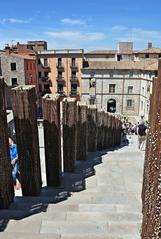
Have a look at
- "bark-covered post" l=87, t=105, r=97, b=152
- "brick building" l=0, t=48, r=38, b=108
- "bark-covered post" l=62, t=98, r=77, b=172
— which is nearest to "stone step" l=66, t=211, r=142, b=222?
"bark-covered post" l=62, t=98, r=77, b=172

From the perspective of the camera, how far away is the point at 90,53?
42.5 m

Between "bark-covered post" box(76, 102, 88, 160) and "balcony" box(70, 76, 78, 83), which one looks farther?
"balcony" box(70, 76, 78, 83)

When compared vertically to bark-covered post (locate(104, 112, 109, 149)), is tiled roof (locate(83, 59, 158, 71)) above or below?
above

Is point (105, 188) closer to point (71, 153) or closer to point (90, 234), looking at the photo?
point (71, 153)

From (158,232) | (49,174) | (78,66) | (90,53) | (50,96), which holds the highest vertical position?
(90,53)

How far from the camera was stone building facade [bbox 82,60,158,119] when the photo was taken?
3250 cm

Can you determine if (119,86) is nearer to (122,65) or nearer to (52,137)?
(122,65)

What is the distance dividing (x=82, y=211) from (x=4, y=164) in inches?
84.8

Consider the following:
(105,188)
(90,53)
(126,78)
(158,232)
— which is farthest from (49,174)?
(90,53)

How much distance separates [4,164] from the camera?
5.39 metres

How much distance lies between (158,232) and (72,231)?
2.41 meters

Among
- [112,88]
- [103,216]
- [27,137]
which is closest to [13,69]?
[112,88]

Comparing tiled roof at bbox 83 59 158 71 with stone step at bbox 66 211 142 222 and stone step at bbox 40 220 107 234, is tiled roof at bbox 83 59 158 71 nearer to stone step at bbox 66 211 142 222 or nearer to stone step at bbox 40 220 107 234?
stone step at bbox 66 211 142 222

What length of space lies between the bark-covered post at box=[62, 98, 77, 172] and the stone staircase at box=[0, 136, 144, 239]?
0.55m
